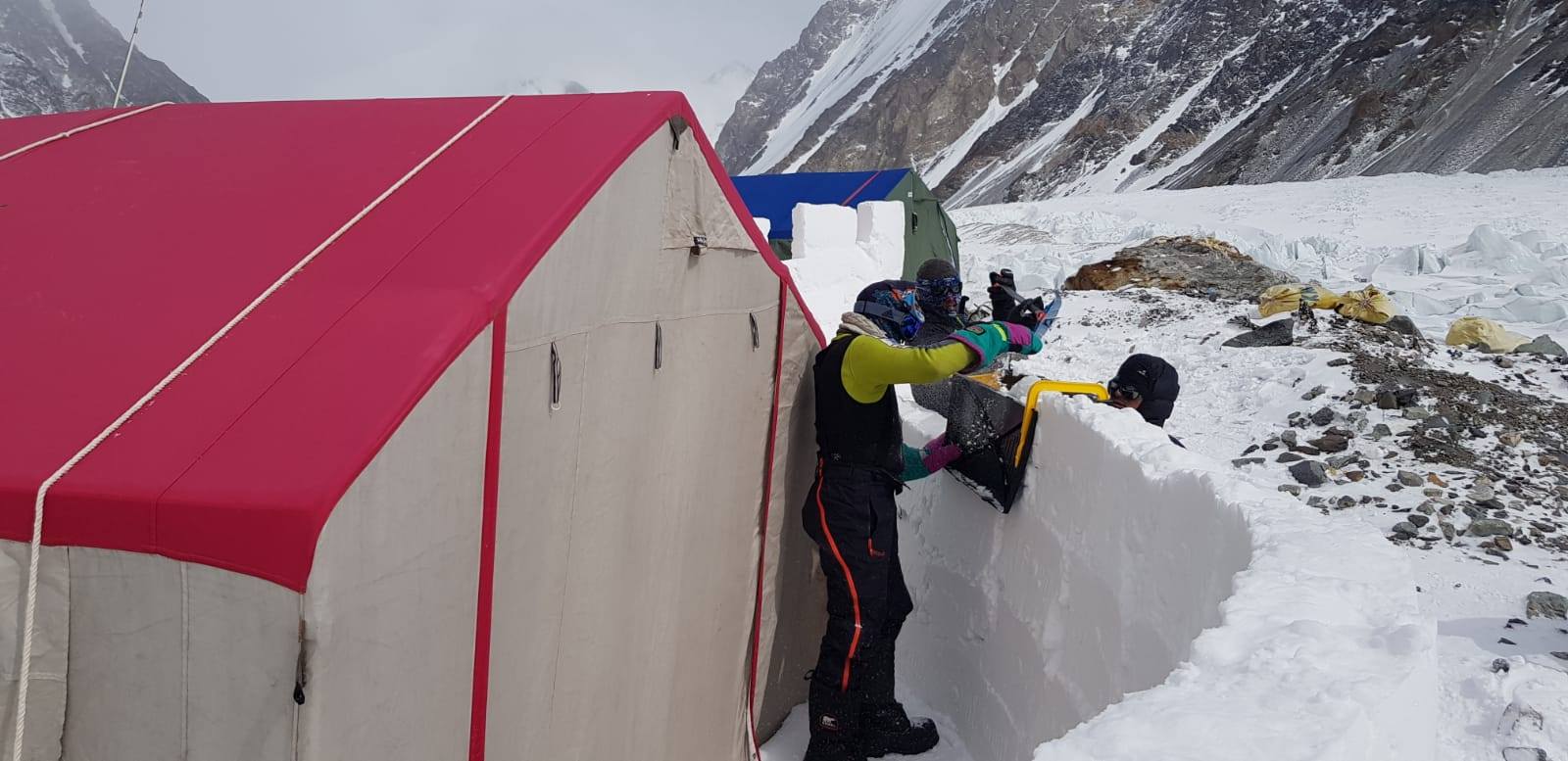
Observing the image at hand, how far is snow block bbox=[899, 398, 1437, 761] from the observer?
151 cm

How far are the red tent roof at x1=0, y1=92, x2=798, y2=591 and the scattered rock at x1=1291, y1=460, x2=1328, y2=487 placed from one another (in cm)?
395

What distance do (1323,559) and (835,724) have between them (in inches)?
70.8

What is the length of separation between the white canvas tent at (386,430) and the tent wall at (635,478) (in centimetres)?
1

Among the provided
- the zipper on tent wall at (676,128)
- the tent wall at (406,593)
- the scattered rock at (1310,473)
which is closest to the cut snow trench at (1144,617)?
the tent wall at (406,593)

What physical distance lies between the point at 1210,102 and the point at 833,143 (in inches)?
1168

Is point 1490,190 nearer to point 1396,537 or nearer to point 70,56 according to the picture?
point 1396,537

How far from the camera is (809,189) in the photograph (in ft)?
45.6

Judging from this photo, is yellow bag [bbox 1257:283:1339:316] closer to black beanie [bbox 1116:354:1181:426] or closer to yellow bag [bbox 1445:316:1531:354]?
yellow bag [bbox 1445:316:1531:354]

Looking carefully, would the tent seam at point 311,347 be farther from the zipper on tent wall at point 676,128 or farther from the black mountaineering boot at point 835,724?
the black mountaineering boot at point 835,724

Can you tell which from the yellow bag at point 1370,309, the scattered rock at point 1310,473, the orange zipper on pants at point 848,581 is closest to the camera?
the orange zipper on pants at point 848,581

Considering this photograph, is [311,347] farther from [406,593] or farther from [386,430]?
[406,593]

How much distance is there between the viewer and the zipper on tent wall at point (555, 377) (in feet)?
7.32

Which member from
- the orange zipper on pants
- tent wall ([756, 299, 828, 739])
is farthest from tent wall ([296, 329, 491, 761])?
tent wall ([756, 299, 828, 739])

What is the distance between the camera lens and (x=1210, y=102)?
1908 inches
